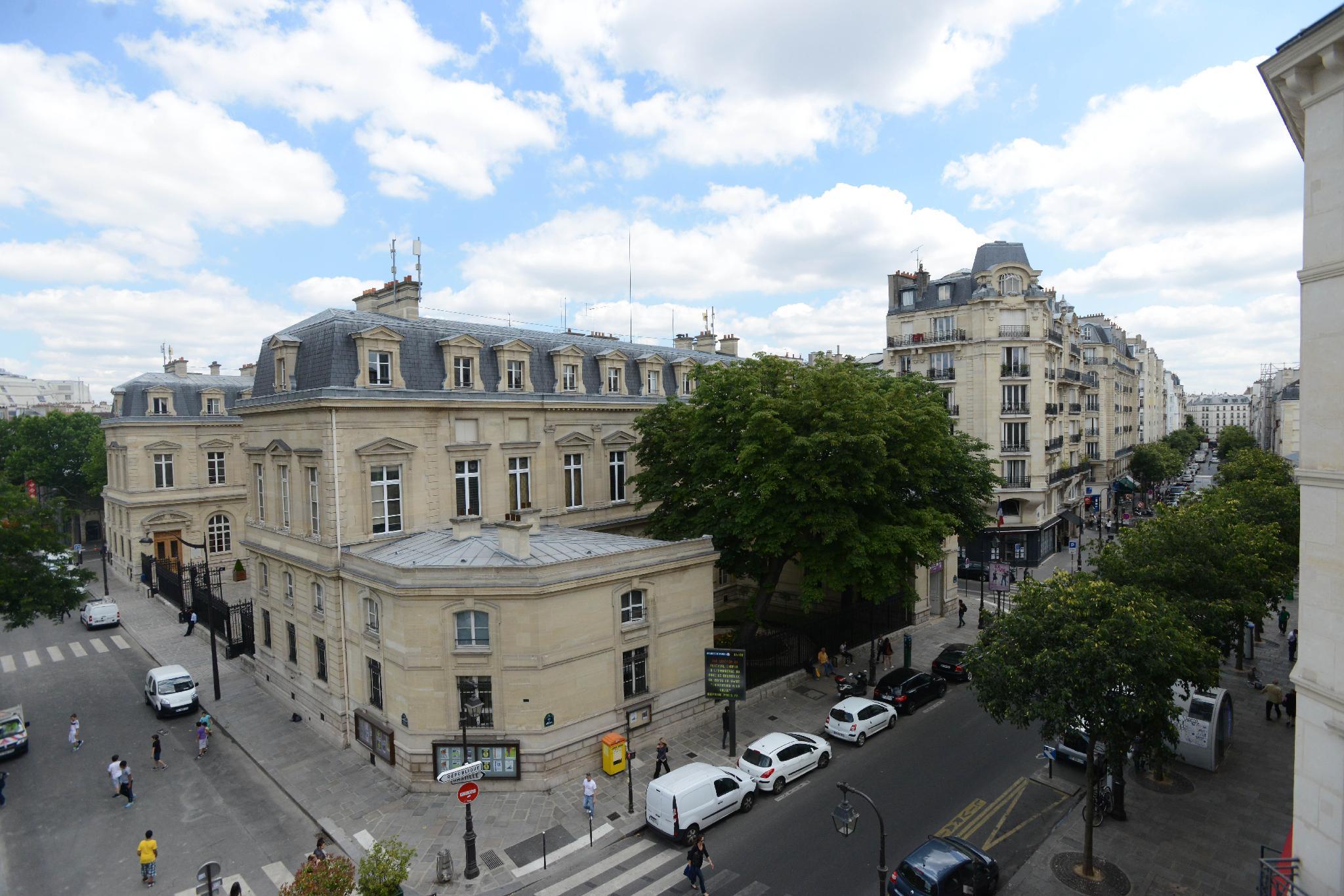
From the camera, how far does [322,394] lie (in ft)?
80.2

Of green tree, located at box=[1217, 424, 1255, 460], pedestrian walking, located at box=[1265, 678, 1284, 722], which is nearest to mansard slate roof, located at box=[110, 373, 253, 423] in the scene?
pedestrian walking, located at box=[1265, 678, 1284, 722]

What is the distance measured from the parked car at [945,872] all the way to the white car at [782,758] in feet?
17.2

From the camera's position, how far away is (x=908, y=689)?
26859 millimetres

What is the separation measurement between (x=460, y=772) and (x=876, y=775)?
41.0 ft

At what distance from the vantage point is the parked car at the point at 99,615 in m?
39.8

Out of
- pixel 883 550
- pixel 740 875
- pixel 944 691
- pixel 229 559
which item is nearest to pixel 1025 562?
pixel 944 691

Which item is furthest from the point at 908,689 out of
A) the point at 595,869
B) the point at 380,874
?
the point at 380,874

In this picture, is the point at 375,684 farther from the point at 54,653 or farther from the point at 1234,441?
the point at 1234,441

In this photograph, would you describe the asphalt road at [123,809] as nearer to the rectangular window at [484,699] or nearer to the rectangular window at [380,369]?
the rectangular window at [484,699]

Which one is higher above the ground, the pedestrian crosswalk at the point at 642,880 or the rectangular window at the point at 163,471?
the rectangular window at the point at 163,471

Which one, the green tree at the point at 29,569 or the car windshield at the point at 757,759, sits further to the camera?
the green tree at the point at 29,569

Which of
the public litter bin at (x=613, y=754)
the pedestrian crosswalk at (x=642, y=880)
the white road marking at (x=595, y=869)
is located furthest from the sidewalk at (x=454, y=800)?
the pedestrian crosswalk at (x=642, y=880)

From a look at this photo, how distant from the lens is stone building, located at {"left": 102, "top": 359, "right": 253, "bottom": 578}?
157 feet

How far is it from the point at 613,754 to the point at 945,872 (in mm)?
10110
